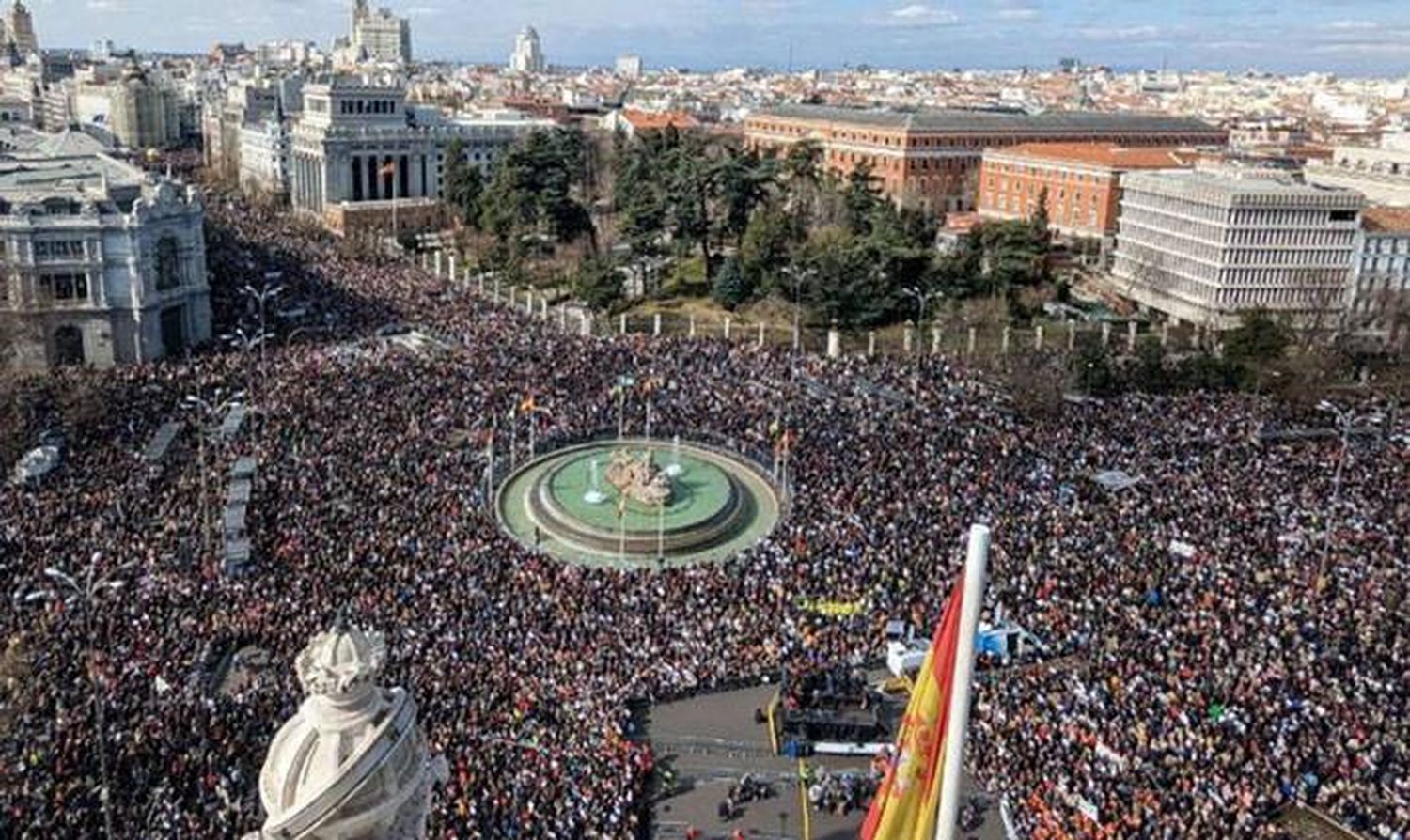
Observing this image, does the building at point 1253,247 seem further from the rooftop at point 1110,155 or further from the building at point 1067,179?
→ the rooftop at point 1110,155

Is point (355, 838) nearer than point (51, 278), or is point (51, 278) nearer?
point (355, 838)

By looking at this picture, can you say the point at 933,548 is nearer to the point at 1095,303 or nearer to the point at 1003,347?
the point at 1003,347

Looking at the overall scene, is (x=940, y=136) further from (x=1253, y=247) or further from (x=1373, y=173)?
(x=1253, y=247)

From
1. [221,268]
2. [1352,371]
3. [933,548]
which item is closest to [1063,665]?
[933,548]

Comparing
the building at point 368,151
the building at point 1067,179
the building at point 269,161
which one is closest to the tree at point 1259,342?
the building at point 1067,179

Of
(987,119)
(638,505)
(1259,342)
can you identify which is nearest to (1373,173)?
(987,119)
